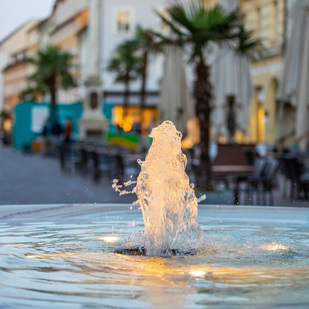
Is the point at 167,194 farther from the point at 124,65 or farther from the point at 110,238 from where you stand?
the point at 124,65

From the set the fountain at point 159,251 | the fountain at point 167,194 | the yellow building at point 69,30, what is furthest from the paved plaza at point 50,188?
the yellow building at point 69,30

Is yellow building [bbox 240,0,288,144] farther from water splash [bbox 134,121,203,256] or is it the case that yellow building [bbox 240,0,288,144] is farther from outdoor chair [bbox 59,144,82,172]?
water splash [bbox 134,121,203,256]

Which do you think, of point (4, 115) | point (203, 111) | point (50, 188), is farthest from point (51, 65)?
point (4, 115)

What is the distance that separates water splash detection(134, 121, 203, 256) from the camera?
6.44 m

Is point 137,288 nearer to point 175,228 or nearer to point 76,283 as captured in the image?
point 76,283

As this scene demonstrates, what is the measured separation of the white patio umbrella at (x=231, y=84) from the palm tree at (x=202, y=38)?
11.9 ft

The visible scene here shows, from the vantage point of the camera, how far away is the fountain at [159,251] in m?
4.22

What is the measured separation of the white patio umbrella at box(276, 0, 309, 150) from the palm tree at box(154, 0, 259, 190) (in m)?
1.47

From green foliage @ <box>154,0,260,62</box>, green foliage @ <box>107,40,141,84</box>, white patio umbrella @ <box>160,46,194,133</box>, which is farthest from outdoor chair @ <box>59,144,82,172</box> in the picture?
green foliage @ <box>107,40,141,84</box>

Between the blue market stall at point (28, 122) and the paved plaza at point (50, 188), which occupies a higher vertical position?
the blue market stall at point (28, 122)

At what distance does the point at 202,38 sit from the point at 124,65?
4870cm

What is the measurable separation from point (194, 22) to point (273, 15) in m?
22.8

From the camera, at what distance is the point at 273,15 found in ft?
123

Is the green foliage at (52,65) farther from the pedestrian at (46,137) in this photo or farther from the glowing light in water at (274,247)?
the glowing light in water at (274,247)
